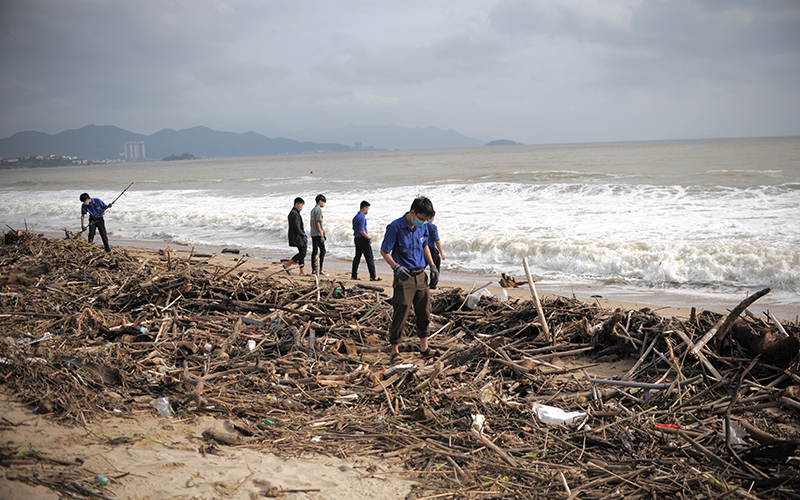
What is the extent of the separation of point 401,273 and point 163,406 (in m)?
2.45

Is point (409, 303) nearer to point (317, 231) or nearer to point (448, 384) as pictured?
point (448, 384)

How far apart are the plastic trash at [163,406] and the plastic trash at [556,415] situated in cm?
291

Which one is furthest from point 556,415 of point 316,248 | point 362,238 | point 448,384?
point 316,248

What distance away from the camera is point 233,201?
2777 cm

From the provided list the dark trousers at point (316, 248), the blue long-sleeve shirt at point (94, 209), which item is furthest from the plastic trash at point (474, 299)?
the blue long-sleeve shirt at point (94, 209)

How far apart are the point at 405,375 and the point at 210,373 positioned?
183 centimetres

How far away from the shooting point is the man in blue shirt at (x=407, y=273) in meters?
5.05

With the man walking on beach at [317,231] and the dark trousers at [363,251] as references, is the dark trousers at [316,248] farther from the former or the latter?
the dark trousers at [363,251]

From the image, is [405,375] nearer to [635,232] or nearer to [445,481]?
[445,481]

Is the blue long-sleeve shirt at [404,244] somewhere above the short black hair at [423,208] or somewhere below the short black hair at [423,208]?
below

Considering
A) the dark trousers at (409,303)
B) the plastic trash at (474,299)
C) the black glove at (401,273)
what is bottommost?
the plastic trash at (474,299)

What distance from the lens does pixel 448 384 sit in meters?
4.46

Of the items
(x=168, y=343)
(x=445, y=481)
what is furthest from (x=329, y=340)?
(x=445, y=481)

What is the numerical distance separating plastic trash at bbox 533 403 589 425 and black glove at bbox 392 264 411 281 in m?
1.86
